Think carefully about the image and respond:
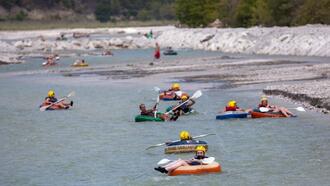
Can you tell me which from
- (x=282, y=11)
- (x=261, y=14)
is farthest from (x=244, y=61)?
(x=261, y=14)

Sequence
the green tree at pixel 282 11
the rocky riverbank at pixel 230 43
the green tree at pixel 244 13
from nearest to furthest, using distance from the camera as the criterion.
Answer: the rocky riverbank at pixel 230 43
the green tree at pixel 282 11
the green tree at pixel 244 13

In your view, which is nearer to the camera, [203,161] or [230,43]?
[203,161]

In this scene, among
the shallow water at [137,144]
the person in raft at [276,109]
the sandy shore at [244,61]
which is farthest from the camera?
the sandy shore at [244,61]

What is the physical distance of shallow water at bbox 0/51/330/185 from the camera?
2652cm

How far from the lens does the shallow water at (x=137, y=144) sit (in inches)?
1044

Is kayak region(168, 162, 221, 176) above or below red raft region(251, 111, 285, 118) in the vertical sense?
above

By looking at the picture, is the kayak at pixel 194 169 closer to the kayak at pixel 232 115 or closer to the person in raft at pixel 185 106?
the kayak at pixel 232 115

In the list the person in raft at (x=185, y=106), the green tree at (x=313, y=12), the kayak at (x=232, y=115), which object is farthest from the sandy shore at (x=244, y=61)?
the person in raft at (x=185, y=106)

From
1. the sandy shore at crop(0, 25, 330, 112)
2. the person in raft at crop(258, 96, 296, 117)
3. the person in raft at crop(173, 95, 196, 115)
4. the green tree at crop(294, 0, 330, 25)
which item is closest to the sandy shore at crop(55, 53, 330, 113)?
the sandy shore at crop(0, 25, 330, 112)

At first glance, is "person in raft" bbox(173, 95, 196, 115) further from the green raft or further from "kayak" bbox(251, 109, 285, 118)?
"kayak" bbox(251, 109, 285, 118)

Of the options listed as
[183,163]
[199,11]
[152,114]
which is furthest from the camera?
[199,11]

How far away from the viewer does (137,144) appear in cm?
3269

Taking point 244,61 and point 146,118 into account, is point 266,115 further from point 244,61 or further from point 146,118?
point 244,61

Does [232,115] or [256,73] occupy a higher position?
[232,115]
